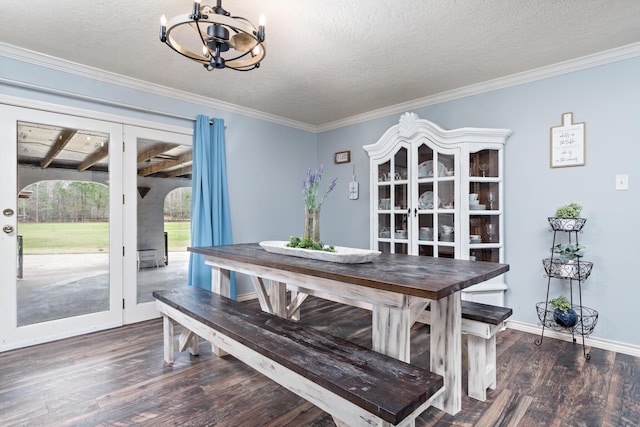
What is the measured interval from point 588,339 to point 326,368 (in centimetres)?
253

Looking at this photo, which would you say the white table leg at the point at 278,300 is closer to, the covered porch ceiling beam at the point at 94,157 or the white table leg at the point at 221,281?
the white table leg at the point at 221,281

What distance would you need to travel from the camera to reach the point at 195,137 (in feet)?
11.4

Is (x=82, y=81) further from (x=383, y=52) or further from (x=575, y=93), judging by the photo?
(x=575, y=93)

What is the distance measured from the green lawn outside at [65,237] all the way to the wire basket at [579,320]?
376 cm

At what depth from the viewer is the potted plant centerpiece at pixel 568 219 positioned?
2.47 metres

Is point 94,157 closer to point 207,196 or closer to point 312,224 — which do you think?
point 207,196

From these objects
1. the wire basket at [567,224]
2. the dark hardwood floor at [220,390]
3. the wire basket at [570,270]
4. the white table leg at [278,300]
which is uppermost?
the wire basket at [567,224]

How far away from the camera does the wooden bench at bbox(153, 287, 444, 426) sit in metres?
1.08

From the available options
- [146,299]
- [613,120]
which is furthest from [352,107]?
[146,299]

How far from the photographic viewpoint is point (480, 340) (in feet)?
6.15

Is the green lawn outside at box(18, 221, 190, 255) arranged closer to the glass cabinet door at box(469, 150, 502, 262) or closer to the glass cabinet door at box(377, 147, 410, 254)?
the glass cabinet door at box(377, 147, 410, 254)

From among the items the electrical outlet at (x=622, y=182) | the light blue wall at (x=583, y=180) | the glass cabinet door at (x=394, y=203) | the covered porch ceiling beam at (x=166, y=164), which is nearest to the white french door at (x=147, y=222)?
the covered porch ceiling beam at (x=166, y=164)

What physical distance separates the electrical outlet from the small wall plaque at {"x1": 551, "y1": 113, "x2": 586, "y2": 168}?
0.82ft

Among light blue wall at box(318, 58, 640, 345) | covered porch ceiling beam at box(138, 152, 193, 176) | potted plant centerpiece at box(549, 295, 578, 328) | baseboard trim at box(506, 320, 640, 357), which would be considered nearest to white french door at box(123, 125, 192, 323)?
covered porch ceiling beam at box(138, 152, 193, 176)
